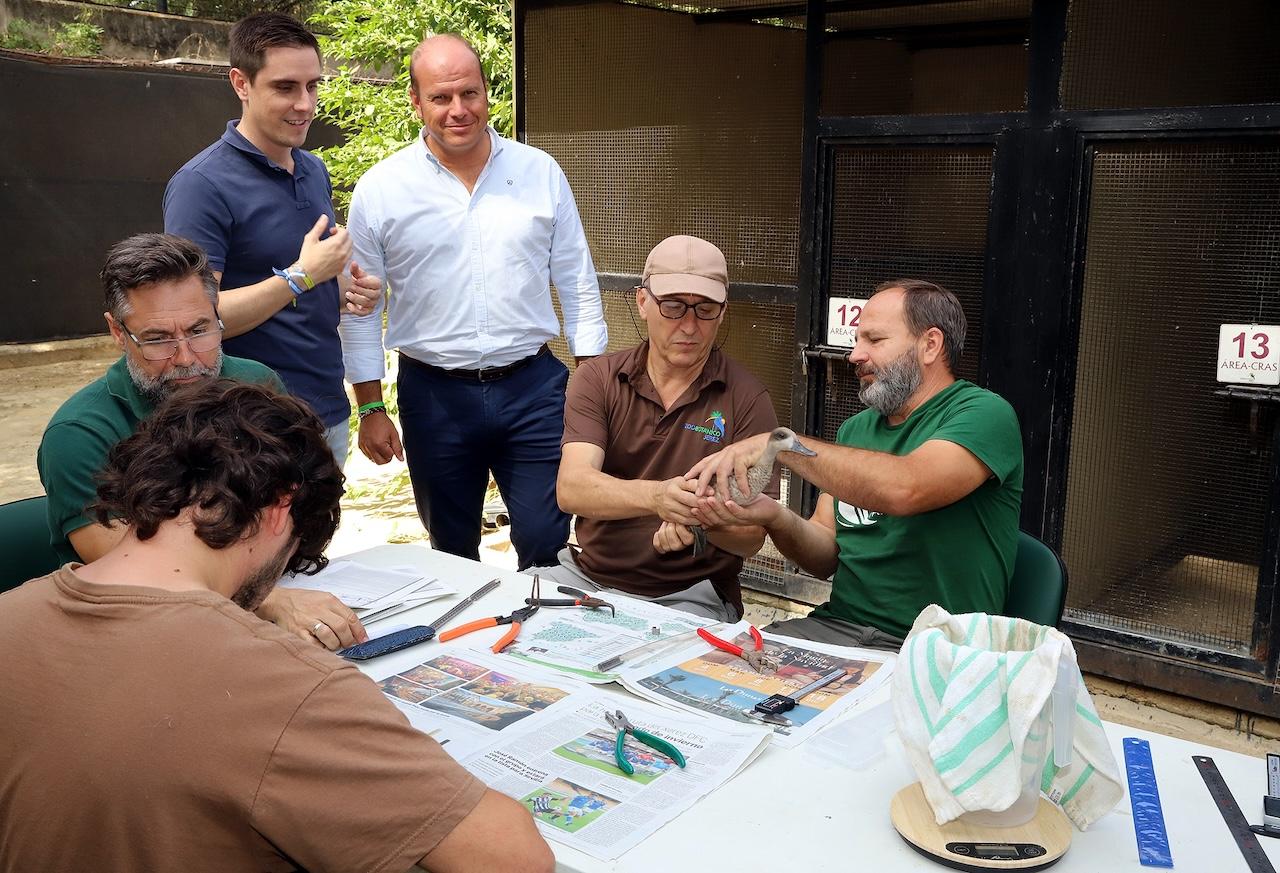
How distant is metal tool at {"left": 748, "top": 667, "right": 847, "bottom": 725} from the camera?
188 centimetres

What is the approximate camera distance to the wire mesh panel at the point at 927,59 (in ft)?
14.4

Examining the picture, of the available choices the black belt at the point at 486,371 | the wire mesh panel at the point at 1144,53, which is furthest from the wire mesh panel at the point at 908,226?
the black belt at the point at 486,371

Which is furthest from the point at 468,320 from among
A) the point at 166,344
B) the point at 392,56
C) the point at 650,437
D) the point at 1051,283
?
the point at 392,56

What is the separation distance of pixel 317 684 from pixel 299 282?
7.41ft

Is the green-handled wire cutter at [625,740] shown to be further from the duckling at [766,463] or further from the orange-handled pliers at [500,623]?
the duckling at [766,463]

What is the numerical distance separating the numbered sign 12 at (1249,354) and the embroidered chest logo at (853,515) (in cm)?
164

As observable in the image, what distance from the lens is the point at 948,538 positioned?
2.62 m

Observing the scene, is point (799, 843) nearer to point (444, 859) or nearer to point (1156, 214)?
point (444, 859)

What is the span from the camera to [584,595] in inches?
98.5

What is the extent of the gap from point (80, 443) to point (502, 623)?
0.99m

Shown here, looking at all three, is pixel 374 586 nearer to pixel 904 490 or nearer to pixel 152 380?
pixel 152 380

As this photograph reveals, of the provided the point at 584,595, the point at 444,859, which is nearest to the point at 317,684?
the point at 444,859

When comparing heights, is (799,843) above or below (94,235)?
below

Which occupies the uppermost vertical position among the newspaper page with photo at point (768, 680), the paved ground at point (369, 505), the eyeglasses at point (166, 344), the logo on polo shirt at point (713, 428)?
the eyeglasses at point (166, 344)
